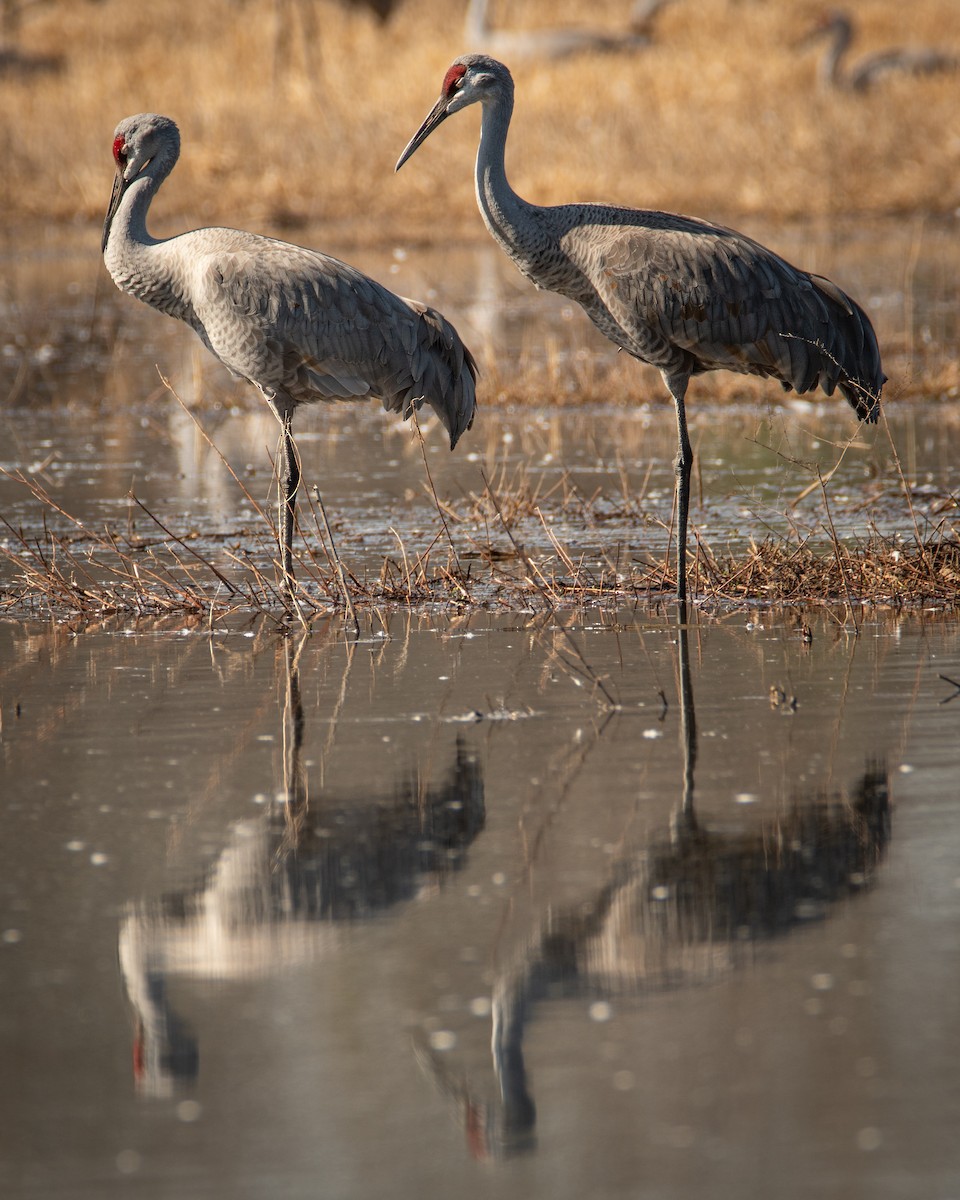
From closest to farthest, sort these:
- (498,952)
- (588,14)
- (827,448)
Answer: (498,952) < (827,448) < (588,14)

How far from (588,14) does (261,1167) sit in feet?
117

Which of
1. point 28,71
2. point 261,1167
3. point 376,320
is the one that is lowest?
point 261,1167

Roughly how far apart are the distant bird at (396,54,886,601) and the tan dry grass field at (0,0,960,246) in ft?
44.4

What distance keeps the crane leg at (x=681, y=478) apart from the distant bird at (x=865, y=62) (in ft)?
61.4

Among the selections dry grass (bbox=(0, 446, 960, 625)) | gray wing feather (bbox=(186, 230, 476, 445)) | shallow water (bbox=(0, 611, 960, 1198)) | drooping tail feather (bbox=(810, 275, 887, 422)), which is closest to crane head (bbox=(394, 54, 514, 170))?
gray wing feather (bbox=(186, 230, 476, 445))

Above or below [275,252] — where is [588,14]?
above

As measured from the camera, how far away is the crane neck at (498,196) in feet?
22.5

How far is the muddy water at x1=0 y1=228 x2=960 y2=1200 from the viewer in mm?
2979

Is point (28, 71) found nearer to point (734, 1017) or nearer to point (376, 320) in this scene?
point (376, 320)

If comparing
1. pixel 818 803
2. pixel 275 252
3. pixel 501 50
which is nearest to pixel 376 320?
pixel 275 252

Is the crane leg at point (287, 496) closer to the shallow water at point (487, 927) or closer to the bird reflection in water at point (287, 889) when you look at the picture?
the shallow water at point (487, 927)

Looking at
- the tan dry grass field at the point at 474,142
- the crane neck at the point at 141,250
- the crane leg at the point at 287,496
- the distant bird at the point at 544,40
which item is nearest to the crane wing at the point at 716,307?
the crane leg at the point at 287,496

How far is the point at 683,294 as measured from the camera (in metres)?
6.67

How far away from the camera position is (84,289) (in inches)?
737
